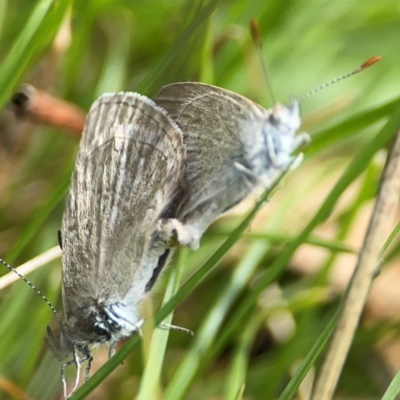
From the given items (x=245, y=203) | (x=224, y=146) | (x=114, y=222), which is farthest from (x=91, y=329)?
(x=245, y=203)

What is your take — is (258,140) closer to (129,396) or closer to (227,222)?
(227,222)

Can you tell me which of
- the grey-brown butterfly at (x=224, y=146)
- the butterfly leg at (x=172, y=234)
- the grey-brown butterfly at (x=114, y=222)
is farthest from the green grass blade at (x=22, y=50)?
the butterfly leg at (x=172, y=234)

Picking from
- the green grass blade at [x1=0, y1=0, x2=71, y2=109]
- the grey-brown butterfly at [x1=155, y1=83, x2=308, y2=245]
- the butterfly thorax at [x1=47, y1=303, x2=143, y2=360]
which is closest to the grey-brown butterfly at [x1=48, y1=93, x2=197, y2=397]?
the butterfly thorax at [x1=47, y1=303, x2=143, y2=360]

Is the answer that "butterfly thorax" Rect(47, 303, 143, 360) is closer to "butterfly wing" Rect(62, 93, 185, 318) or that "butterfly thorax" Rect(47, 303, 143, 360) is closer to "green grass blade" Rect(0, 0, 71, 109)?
"butterfly wing" Rect(62, 93, 185, 318)

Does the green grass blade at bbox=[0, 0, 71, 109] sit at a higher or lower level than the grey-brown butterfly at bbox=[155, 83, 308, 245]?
higher

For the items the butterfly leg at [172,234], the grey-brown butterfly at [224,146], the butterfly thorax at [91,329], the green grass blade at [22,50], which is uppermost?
the green grass blade at [22,50]

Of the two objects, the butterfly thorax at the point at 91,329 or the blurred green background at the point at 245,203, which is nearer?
the butterfly thorax at the point at 91,329

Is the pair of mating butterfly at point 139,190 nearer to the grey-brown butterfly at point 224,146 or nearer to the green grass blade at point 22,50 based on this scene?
the grey-brown butterfly at point 224,146

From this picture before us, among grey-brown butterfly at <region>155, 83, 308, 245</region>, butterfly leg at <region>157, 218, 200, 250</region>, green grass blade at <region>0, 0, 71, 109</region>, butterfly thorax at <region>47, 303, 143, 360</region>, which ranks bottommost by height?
butterfly thorax at <region>47, 303, 143, 360</region>
